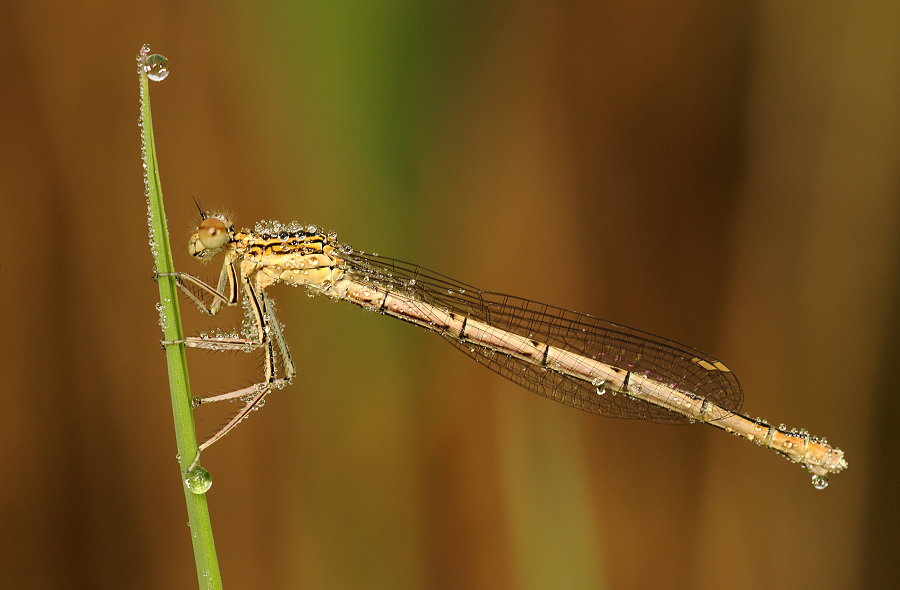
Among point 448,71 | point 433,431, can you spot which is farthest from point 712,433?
point 448,71

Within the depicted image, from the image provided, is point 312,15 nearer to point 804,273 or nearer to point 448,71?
point 448,71

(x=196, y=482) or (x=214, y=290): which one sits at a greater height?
(x=214, y=290)

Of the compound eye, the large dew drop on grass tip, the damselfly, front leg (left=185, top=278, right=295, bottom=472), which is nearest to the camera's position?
the large dew drop on grass tip

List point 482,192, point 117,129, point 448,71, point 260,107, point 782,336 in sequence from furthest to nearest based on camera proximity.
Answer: point 782,336 < point 482,192 < point 448,71 < point 260,107 < point 117,129

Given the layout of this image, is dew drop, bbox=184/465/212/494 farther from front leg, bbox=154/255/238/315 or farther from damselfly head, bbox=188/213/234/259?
damselfly head, bbox=188/213/234/259

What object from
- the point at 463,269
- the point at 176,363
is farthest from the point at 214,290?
the point at 463,269

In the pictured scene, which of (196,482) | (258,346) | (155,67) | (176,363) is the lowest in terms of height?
(196,482)

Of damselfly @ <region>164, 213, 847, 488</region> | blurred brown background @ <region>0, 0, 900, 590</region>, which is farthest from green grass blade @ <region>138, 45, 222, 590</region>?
blurred brown background @ <region>0, 0, 900, 590</region>

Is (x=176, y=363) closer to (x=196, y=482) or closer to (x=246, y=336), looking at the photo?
(x=196, y=482)
